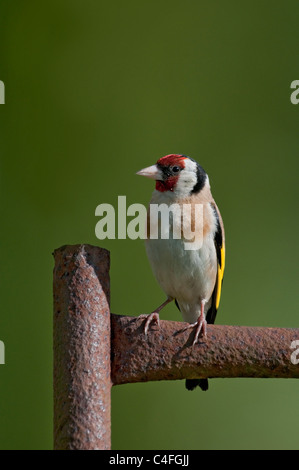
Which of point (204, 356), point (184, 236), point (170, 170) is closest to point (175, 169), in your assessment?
point (170, 170)

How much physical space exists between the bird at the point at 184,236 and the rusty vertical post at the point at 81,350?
37.1 inches

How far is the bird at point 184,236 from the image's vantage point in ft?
7.59

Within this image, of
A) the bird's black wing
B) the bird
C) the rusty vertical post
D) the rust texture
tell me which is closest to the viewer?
the rusty vertical post

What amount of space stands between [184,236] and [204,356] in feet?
3.17

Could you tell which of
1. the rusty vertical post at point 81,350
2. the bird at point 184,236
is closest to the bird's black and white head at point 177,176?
the bird at point 184,236

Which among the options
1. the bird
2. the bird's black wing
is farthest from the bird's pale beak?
the bird's black wing

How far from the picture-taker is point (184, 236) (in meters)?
2.31

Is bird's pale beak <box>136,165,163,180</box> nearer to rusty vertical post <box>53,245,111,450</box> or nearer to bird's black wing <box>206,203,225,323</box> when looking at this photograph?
bird's black wing <box>206,203,225,323</box>

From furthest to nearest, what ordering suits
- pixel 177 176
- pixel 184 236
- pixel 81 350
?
pixel 177 176 → pixel 184 236 → pixel 81 350

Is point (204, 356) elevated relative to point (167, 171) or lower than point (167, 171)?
lower

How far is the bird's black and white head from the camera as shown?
7.88ft

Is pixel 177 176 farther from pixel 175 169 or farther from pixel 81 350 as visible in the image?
pixel 81 350

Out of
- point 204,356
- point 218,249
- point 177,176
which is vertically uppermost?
point 177,176

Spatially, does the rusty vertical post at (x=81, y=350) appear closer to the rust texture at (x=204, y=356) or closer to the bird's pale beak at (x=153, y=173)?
the rust texture at (x=204, y=356)
